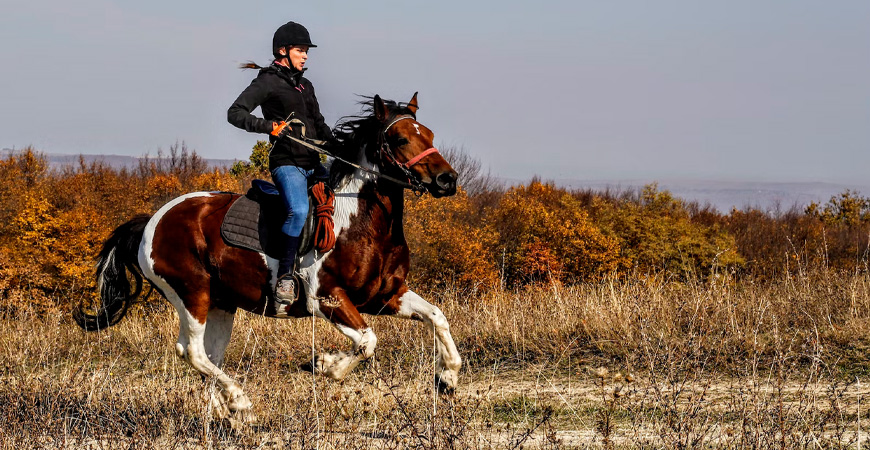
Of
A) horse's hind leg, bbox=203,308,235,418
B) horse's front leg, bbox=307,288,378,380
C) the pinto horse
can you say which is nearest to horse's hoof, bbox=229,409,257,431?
the pinto horse

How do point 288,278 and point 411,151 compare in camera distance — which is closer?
point 411,151

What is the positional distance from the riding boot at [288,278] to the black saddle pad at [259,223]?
4.9 inches

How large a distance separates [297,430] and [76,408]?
117 inches

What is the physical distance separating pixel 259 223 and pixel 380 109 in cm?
133

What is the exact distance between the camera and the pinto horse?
625 cm

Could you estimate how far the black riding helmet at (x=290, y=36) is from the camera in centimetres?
668

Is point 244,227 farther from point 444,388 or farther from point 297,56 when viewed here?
point 444,388

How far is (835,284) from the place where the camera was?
33.6 feet

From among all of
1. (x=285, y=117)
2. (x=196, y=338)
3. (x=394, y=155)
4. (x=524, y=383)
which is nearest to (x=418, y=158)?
(x=394, y=155)

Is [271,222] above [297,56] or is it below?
below

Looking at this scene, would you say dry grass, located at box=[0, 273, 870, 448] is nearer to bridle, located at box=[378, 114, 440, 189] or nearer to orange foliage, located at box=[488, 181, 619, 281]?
bridle, located at box=[378, 114, 440, 189]

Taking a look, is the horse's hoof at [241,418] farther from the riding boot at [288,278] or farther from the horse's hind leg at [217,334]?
the horse's hind leg at [217,334]

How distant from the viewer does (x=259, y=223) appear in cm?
676

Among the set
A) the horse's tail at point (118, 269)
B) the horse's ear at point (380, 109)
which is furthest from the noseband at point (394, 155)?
the horse's tail at point (118, 269)
